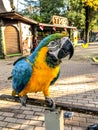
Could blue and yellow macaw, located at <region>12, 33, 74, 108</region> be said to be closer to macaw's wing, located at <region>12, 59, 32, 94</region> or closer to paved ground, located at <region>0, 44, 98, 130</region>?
macaw's wing, located at <region>12, 59, 32, 94</region>

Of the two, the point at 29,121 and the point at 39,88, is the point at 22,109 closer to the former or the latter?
the point at 29,121

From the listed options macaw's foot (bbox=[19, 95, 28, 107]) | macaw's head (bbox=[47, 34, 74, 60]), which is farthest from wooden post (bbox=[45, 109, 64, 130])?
macaw's head (bbox=[47, 34, 74, 60])

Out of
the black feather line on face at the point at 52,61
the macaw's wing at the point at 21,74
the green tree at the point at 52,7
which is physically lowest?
the macaw's wing at the point at 21,74

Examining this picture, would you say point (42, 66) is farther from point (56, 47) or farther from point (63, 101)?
point (63, 101)

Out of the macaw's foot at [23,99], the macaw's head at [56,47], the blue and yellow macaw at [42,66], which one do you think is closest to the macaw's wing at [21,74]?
the blue and yellow macaw at [42,66]

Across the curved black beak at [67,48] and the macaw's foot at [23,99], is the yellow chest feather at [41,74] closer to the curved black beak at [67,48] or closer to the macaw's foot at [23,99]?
the macaw's foot at [23,99]

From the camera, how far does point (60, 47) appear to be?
1.93m


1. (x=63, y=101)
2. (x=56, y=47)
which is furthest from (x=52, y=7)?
(x=56, y=47)

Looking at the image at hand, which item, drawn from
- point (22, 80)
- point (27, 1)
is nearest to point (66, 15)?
point (27, 1)

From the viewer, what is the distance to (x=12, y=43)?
15.5 m

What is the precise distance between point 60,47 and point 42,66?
12.9 inches

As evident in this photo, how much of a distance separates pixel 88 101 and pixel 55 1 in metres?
29.6

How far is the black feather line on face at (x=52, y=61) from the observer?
2028 mm

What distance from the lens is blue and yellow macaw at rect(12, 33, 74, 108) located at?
6.37ft
